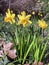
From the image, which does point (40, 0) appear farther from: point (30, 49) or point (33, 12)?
point (30, 49)

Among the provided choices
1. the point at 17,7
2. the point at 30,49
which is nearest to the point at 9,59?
the point at 30,49

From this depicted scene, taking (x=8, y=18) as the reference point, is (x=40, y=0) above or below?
below

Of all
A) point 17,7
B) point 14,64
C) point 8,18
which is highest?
point 8,18

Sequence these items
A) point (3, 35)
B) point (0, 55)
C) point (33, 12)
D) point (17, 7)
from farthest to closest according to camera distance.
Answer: point (17, 7) → point (33, 12) → point (3, 35) → point (0, 55)

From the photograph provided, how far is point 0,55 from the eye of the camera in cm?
311

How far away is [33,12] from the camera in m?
5.54

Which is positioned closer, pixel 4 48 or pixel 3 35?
pixel 4 48

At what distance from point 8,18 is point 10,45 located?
35 centimetres

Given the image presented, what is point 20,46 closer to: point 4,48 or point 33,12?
point 4,48

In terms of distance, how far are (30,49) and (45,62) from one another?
275mm

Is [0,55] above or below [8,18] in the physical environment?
below

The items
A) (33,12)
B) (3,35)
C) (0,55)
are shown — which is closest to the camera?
(0,55)

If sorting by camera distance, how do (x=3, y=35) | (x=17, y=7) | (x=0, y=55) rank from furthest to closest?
(x=17, y=7) → (x=3, y=35) → (x=0, y=55)

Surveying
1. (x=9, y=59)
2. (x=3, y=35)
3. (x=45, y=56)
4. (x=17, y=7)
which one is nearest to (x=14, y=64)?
(x=9, y=59)
